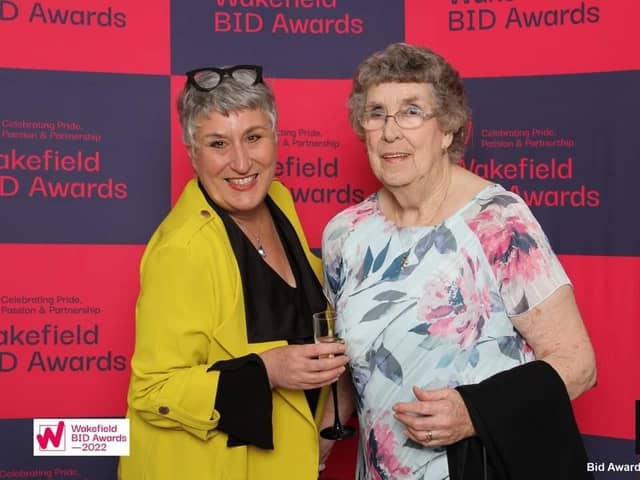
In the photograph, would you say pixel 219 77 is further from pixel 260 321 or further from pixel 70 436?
pixel 70 436

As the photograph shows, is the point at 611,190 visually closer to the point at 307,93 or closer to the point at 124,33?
the point at 307,93

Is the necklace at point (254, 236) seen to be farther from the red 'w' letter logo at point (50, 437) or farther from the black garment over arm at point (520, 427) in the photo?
the red 'w' letter logo at point (50, 437)

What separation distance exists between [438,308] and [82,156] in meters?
1.60

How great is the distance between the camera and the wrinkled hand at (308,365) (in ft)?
5.61

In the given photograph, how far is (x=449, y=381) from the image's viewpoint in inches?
66.6

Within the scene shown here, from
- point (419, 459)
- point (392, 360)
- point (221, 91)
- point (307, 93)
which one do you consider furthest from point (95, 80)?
point (419, 459)

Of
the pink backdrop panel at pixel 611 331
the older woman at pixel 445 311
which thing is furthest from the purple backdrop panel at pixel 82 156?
the pink backdrop panel at pixel 611 331

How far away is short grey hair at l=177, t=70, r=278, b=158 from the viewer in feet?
6.28

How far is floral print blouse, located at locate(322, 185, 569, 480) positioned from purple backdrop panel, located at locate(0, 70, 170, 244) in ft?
3.87

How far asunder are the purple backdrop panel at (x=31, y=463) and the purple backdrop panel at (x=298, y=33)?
1.54 meters

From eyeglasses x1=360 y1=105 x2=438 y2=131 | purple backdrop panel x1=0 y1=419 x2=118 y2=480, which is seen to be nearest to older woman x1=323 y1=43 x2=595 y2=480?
eyeglasses x1=360 y1=105 x2=438 y2=131

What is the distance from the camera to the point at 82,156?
267cm

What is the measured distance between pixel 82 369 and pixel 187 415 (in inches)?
43.5

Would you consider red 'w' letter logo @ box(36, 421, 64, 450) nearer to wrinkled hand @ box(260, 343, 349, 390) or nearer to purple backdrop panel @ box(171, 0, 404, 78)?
wrinkled hand @ box(260, 343, 349, 390)
